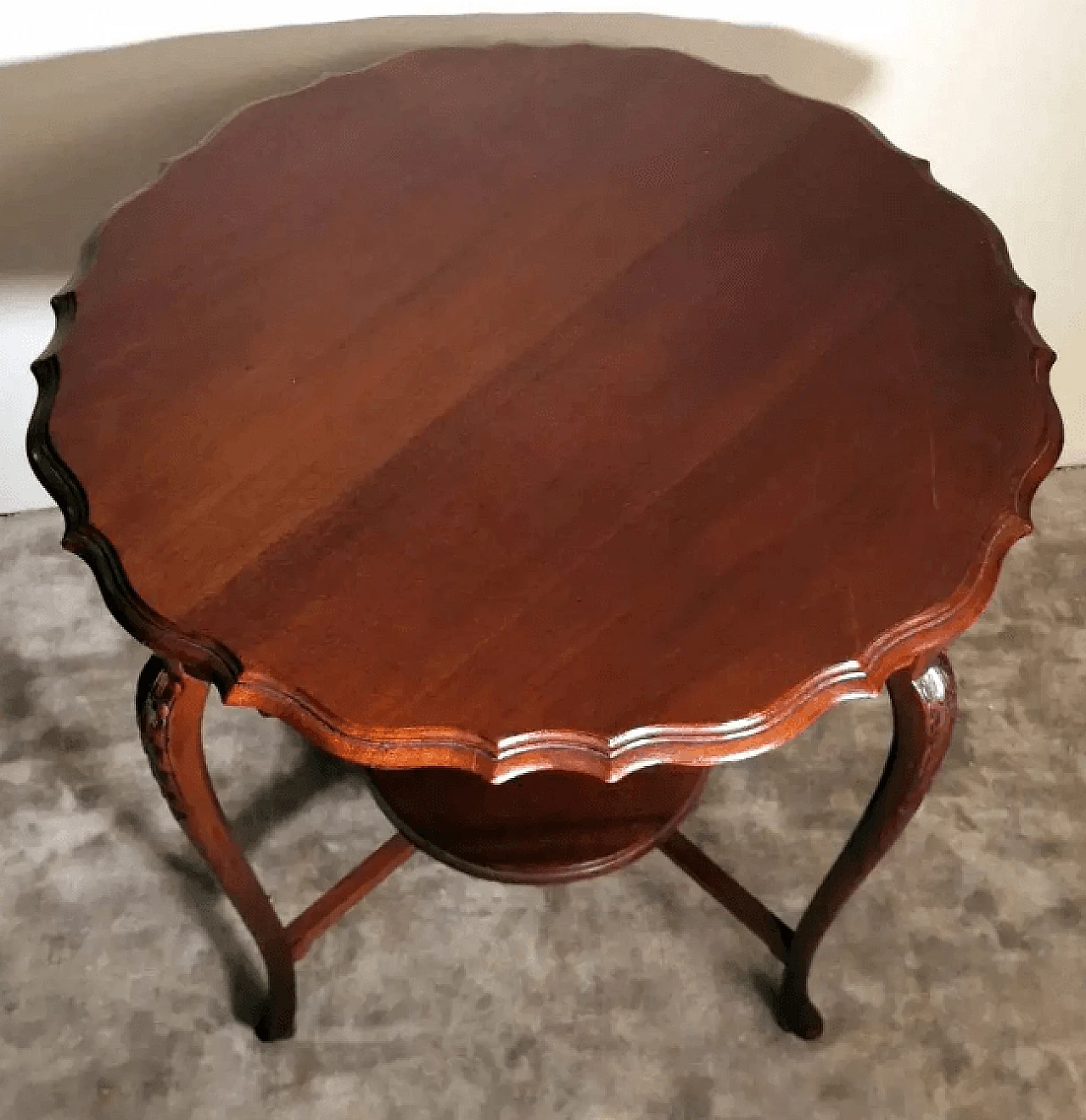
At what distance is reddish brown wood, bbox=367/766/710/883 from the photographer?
101 centimetres

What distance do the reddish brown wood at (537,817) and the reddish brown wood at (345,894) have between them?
0.06m

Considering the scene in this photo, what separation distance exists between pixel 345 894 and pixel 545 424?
0.59 metres

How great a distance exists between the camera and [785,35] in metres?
1.02

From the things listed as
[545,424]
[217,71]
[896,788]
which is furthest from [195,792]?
[217,71]

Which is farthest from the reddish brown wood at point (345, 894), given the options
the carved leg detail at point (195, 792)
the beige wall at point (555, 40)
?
the beige wall at point (555, 40)

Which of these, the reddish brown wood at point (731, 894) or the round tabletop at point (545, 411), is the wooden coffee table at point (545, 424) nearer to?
the round tabletop at point (545, 411)

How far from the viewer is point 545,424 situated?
71cm

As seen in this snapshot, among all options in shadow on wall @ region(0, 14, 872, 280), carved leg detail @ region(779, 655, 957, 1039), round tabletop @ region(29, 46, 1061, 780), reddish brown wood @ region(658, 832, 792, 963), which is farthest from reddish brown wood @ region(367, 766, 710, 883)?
shadow on wall @ region(0, 14, 872, 280)

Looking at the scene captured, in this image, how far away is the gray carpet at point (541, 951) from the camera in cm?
109

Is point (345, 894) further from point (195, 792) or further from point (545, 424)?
point (545, 424)

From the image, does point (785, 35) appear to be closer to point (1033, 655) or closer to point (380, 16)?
point (380, 16)

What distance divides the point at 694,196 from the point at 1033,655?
79 centimetres

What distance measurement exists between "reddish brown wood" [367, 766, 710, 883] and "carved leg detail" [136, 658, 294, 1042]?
0.49 ft

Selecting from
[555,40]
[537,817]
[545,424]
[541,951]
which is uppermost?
[555,40]
